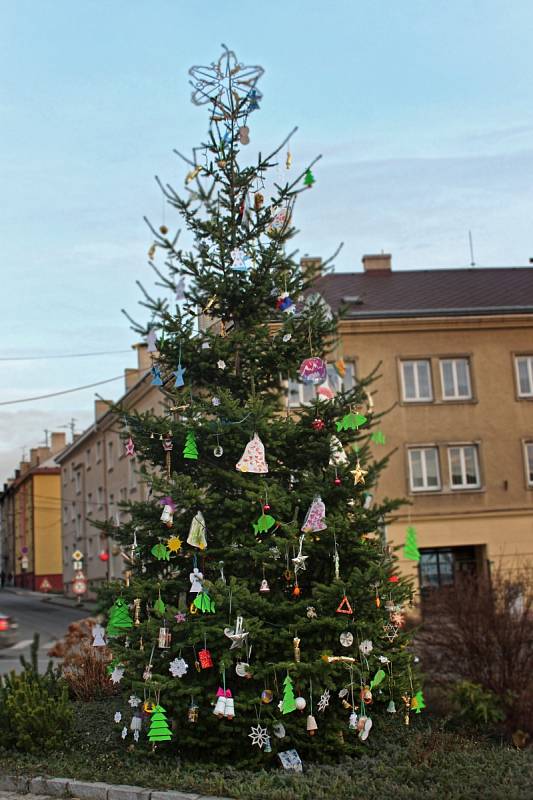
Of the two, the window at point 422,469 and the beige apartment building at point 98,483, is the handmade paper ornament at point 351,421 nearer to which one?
the window at point 422,469

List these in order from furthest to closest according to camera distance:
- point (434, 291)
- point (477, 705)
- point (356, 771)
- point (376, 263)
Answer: point (376, 263) < point (434, 291) < point (477, 705) < point (356, 771)

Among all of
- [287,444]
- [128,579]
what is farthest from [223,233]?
[128,579]

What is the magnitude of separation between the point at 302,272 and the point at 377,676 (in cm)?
415

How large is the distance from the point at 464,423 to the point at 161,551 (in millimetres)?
24406

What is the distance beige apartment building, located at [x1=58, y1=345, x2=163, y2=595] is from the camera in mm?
41106

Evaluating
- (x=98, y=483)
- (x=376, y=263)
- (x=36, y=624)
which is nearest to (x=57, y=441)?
(x=98, y=483)

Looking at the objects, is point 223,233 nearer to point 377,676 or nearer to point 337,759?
point 377,676

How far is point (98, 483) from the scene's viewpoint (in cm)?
4975

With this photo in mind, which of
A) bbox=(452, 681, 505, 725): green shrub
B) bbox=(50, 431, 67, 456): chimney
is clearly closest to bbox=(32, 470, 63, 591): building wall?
bbox=(50, 431, 67, 456): chimney

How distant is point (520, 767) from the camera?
23.8 ft

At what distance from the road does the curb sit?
13.1 metres

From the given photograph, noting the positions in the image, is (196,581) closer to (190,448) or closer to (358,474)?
(190,448)

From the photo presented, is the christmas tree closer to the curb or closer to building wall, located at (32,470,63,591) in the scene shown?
the curb

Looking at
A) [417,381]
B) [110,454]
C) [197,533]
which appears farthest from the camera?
[110,454]
